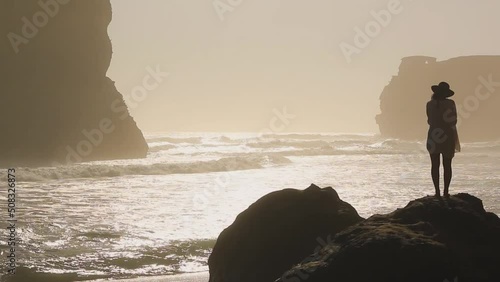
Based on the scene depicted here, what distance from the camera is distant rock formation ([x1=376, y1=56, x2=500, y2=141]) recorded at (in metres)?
127

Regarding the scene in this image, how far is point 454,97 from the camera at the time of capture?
126 m

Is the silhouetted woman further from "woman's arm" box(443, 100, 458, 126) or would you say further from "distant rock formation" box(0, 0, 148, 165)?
"distant rock formation" box(0, 0, 148, 165)

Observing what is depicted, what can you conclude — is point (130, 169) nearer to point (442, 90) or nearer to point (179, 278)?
point (179, 278)

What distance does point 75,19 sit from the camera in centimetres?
4950

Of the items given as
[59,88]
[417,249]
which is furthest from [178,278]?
[59,88]

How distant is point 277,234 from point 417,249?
2.84 meters

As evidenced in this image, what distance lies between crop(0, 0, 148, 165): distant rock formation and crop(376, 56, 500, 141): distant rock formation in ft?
297

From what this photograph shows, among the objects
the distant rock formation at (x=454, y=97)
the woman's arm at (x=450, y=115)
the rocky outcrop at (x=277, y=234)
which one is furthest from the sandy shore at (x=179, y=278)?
the distant rock formation at (x=454, y=97)

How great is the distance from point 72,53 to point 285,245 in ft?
149

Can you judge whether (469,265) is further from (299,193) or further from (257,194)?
(257,194)

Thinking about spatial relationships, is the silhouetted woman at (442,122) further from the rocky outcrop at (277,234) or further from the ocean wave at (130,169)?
the ocean wave at (130,169)

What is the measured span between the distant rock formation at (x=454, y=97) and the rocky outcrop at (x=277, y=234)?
12326 cm

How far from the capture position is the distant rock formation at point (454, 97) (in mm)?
127125

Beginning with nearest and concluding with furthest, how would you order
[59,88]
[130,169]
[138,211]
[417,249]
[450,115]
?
[417,249], [450,115], [138,211], [130,169], [59,88]
